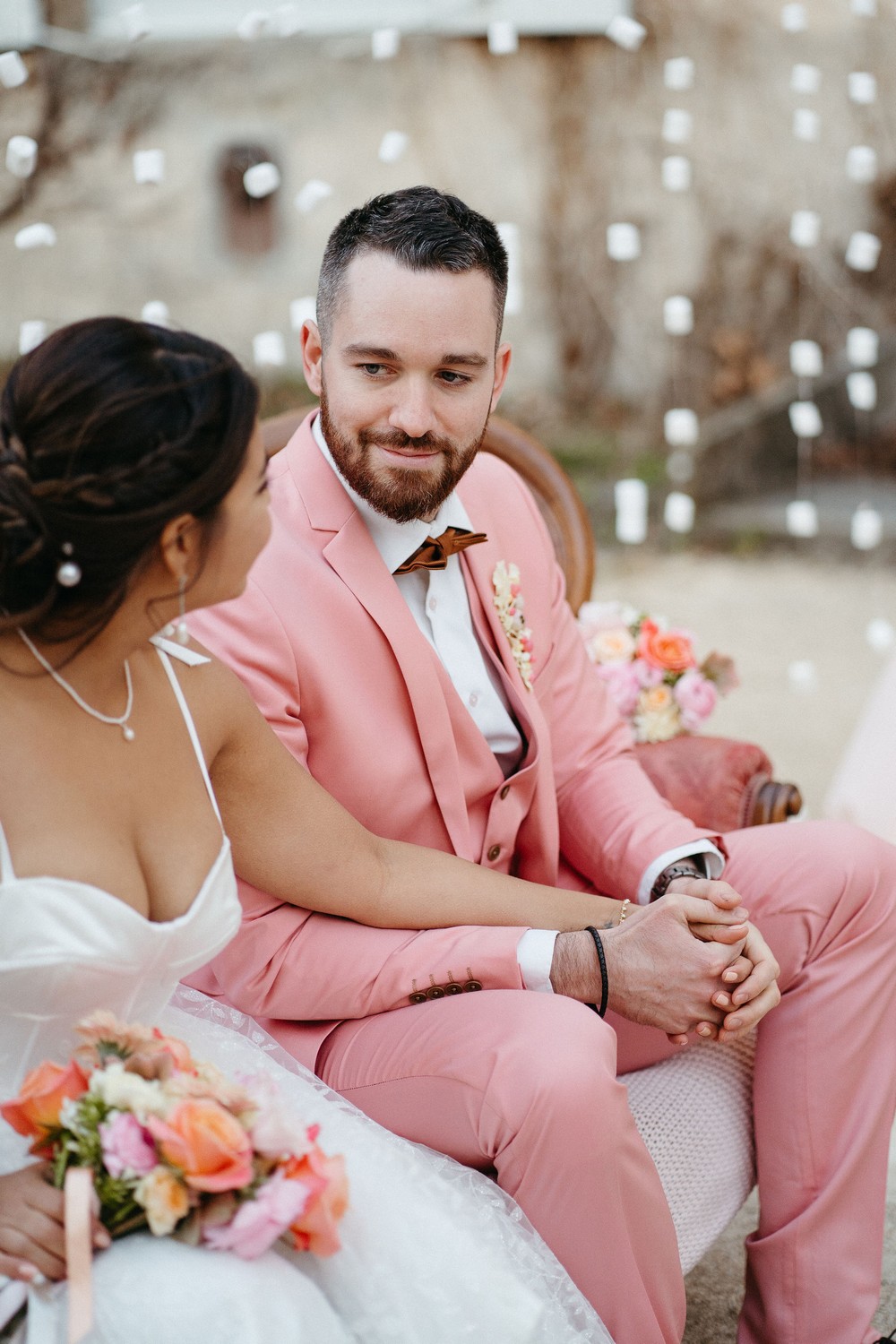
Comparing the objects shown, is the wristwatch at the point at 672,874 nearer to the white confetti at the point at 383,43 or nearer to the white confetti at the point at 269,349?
the white confetti at the point at 269,349

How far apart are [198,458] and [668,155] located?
273 inches

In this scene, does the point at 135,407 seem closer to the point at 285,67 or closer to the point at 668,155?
the point at 285,67

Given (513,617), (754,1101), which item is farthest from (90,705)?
(754,1101)

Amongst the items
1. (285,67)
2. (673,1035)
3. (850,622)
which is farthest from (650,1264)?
(285,67)

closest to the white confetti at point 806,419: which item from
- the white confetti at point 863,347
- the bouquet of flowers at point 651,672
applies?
the white confetti at point 863,347

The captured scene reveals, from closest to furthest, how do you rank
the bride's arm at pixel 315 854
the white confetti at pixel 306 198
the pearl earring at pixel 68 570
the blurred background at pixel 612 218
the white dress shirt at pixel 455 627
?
the pearl earring at pixel 68 570 → the bride's arm at pixel 315 854 → the white dress shirt at pixel 455 627 → the blurred background at pixel 612 218 → the white confetti at pixel 306 198

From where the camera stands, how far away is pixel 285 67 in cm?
689

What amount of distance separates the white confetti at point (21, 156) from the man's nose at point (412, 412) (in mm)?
3078

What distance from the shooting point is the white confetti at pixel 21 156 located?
4691mm

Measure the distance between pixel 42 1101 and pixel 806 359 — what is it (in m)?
7.15

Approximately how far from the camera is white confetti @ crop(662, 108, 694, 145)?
765 centimetres

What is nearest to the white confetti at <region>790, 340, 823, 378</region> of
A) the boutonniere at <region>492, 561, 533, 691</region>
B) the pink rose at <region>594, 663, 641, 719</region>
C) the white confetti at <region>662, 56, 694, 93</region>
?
the white confetti at <region>662, 56, 694, 93</region>

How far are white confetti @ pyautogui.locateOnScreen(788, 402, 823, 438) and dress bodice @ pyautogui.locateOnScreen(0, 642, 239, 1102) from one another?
660 centimetres

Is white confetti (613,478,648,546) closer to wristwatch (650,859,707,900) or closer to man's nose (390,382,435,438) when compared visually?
wristwatch (650,859,707,900)
